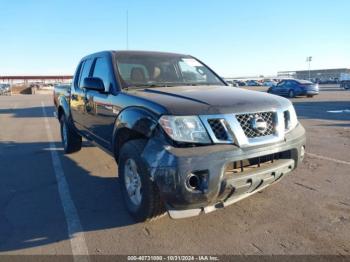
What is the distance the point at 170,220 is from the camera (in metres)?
3.80

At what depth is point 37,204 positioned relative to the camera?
14.3ft

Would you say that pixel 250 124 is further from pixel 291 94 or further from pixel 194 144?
pixel 291 94

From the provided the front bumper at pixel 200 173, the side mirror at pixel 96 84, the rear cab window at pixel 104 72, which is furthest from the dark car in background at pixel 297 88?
the front bumper at pixel 200 173

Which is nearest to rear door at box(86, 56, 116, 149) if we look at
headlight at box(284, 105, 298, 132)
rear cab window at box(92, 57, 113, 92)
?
rear cab window at box(92, 57, 113, 92)

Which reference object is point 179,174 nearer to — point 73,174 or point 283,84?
point 73,174

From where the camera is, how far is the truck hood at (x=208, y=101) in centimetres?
318

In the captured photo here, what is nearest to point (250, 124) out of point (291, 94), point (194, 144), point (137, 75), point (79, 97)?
point (194, 144)

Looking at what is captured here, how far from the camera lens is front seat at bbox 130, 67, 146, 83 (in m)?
4.56

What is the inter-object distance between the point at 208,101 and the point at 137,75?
1.60m

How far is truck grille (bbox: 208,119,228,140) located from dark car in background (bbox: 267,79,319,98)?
76.6 feet

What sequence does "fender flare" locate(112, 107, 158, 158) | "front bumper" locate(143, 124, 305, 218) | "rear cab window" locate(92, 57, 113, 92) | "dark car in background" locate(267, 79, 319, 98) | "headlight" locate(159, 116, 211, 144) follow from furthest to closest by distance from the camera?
"dark car in background" locate(267, 79, 319, 98) < "rear cab window" locate(92, 57, 113, 92) < "fender flare" locate(112, 107, 158, 158) < "headlight" locate(159, 116, 211, 144) < "front bumper" locate(143, 124, 305, 218)

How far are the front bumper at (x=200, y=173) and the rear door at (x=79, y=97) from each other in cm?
286

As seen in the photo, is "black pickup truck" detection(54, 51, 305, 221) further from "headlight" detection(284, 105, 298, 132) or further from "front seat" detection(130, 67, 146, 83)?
"front seat" detection(130, 67, 146, 83)

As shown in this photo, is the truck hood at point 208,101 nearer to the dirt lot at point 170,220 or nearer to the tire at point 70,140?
the dirt lot at point 170,220
